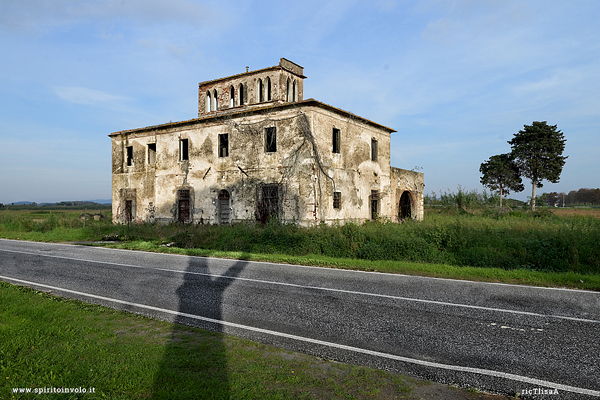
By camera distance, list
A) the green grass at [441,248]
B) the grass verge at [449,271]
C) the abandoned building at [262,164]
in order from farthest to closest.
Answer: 1. the abandoned building at [262,164]
2. the green grass at [441,248]
3. the grass verge at [449,271]

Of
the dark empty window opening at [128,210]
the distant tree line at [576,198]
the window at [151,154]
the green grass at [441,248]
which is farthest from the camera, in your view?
the distant tree line at [576,198]

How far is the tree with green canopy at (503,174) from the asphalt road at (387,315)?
46.3 meters

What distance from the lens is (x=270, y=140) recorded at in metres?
20.7

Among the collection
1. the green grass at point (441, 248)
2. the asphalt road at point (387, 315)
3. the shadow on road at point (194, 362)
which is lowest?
the asphalt road at point (387, 315)

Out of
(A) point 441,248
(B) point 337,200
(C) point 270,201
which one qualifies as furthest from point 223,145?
(A) point 441,248

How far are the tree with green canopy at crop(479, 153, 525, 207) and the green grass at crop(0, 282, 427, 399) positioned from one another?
167ft

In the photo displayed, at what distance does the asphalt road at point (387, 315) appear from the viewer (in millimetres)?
4367

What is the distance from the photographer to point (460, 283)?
9.30 metres

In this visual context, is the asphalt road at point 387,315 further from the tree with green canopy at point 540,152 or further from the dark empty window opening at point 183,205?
the tree with green canopy at point 540,152

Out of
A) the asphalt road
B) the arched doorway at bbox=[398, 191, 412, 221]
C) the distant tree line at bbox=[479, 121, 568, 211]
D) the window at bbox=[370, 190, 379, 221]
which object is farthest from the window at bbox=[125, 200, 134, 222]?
the distant tree line at bbox=[479, 121, 568, 211]

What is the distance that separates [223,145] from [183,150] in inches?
135

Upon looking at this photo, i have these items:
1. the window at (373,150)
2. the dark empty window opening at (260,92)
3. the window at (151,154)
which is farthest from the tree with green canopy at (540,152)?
the window at (151,154)

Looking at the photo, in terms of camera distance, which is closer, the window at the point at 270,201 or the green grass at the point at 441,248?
the green grass at the point at 441,248

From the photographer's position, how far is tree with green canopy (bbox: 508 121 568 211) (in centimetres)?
4491
